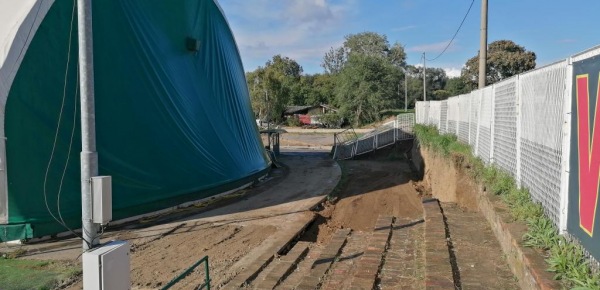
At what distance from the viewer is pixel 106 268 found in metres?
4.29

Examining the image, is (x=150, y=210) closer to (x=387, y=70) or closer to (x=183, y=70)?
(x=183, y=70)

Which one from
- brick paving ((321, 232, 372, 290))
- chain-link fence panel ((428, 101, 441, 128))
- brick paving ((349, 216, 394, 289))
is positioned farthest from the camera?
chain-link fence panel ((428, 101, 441, 128))

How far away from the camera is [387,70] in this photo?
206ft

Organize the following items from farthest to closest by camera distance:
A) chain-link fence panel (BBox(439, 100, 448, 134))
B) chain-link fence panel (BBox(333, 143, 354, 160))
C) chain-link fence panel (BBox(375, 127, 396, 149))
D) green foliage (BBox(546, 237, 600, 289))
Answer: chain-link fence panel (BBox(375, 127, 396, 149)), chain-link fence panel (BBox(333, 143, 354, 160)), chain-link fence panel (BBox(439, 100, 448, 134)), green foliage (BBox(546, 237, 600, 289))

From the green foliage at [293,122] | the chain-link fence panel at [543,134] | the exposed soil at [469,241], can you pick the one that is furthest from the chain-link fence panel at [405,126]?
the green foliage at [293,122]

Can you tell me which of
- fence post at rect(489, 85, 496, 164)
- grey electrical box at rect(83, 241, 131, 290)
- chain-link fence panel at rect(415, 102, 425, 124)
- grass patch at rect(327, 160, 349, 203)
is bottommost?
grass patch at rect(327, 160, 349, 203)

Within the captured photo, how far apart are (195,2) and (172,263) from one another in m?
10.1

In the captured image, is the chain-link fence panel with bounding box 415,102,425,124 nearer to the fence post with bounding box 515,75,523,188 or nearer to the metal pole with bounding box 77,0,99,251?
the fence post with bounding box 515,75,523,188

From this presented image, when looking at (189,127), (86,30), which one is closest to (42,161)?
(189,127)

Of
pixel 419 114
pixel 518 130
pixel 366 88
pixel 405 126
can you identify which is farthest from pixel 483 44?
pixel 366 88

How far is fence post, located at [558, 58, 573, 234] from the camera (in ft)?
14.1

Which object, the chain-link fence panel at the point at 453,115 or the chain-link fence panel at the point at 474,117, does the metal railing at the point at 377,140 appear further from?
the chain-link fence panel at the point at 474,117

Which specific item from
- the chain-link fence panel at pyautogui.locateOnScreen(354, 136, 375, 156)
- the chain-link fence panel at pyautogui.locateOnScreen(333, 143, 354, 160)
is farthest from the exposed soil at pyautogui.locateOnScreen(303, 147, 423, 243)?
the chain-link fence panel at pyautogui.locateOnScreen(354, 136, 375, 156)

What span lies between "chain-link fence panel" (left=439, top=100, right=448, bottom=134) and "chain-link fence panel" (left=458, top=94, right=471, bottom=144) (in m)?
3.75
